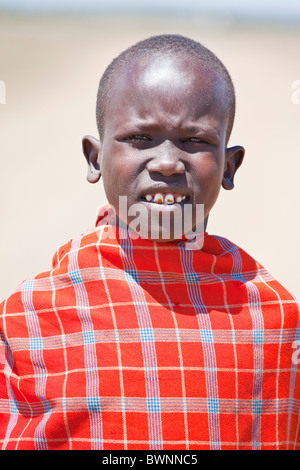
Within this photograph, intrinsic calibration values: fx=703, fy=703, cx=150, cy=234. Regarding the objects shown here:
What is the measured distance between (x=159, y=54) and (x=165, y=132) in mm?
222

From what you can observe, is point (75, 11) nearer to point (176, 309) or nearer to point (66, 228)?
point (66, 228)

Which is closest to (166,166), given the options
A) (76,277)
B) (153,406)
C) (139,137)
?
(139,137)

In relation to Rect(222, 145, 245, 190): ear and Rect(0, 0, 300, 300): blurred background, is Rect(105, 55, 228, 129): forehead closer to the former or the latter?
Rect(222, 145, 245, 190): ear

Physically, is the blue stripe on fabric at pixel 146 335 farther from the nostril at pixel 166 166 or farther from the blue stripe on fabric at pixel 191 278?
the nostril at pixel 166 166

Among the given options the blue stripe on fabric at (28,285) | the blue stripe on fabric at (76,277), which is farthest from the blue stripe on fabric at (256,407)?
the blue stripe on fabric at (28,285)

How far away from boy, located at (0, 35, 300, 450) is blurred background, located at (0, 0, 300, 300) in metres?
2.15

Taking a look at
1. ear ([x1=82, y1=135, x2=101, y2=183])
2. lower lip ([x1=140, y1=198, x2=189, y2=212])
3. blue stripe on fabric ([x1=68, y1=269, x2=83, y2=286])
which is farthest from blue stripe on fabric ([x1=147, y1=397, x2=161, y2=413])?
ear ([x1=82, y1=135, x2=101, y2=183])

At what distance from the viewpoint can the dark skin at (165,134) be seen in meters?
1.73

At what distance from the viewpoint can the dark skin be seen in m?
1.73

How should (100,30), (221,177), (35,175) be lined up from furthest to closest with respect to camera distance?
(100,30)
(35,175)
(221,177)

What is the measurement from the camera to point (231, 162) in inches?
77.4

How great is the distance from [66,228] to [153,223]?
9.88 feet

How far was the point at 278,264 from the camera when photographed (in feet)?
14.6

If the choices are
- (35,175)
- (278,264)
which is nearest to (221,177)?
(278,264)
